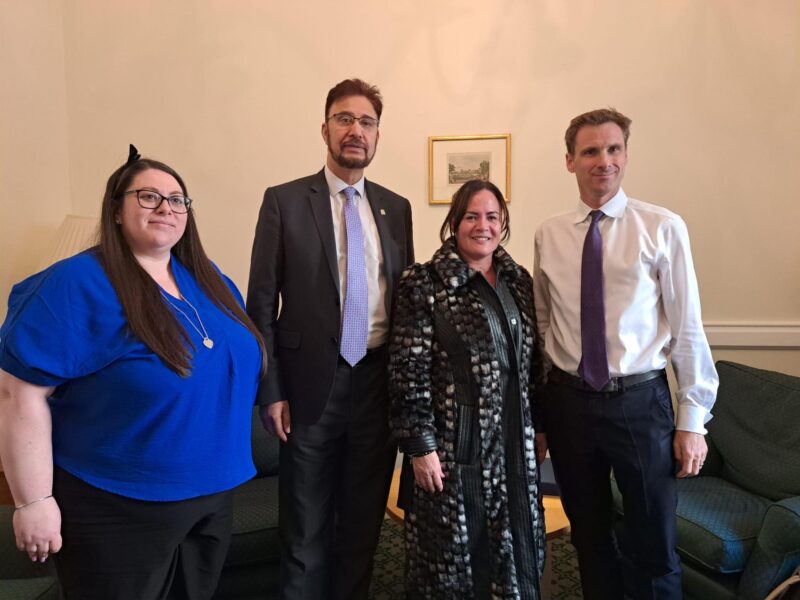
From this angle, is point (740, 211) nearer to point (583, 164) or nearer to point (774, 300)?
point (774, 300)

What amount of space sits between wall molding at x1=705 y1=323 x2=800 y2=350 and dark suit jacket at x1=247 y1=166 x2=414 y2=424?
201 cm

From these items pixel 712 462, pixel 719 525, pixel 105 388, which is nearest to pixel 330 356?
pixel 105 388

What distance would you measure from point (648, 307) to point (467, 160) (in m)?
1.55

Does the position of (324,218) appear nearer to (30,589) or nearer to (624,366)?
(624,366)

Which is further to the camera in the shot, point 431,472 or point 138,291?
point 431,472

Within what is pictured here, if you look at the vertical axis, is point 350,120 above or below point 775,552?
above

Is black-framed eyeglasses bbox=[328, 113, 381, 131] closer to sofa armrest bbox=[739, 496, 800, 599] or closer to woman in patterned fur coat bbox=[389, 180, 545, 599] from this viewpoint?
woman in patterned fur coat bbox=[389, 180, 545, 599]

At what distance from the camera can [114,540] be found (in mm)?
1128

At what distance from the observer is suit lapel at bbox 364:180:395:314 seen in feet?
5.65

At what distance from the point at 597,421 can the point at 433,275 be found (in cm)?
65

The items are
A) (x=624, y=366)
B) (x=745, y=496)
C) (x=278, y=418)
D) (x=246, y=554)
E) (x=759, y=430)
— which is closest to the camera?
(x=624, y=366)

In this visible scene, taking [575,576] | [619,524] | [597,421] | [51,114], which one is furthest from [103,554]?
[51,114]

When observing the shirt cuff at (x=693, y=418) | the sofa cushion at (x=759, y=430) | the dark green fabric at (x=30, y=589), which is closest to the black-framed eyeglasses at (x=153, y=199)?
the dark green fabric at (x=30, y=589)

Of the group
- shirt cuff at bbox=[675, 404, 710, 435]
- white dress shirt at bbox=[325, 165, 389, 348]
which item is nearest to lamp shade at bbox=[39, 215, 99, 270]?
white dress shirt at bbox=[325, 165, 389, 348]
